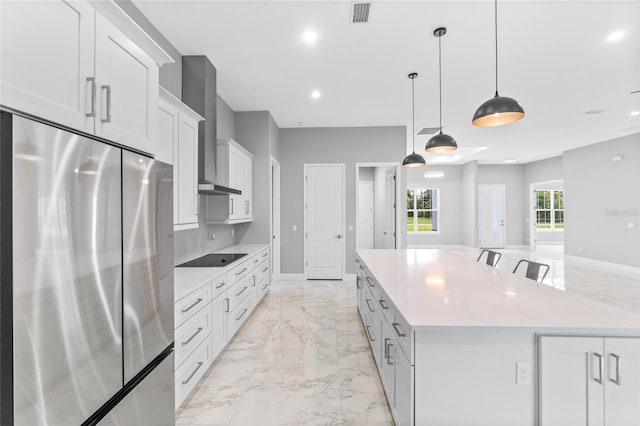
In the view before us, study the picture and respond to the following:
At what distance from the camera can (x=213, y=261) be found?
133 inches

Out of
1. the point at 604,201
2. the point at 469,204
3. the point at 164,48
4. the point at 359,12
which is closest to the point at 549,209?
the point at 469,204

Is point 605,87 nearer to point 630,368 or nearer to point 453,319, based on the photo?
point 630,368

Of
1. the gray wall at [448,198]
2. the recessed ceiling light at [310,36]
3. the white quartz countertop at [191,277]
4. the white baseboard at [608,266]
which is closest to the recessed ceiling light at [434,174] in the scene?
the gray wall at [448,198]

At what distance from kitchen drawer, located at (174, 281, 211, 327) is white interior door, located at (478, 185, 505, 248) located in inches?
433

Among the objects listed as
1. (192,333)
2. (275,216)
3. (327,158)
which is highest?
(327,158)

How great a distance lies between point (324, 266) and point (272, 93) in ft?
→ 11.3

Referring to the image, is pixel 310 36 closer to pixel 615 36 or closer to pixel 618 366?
pixel 615 36

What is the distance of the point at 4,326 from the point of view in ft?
2.73

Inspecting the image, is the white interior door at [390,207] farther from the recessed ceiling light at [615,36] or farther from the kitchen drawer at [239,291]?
the recessed ceiling light at [615,36]

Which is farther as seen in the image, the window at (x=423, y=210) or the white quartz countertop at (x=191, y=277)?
the window at (x=423, y=210)

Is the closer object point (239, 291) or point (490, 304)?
point (490, 304)

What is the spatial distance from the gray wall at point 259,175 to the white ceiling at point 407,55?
282 millimetres

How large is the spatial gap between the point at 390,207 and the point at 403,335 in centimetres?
501

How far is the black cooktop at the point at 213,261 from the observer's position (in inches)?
121
